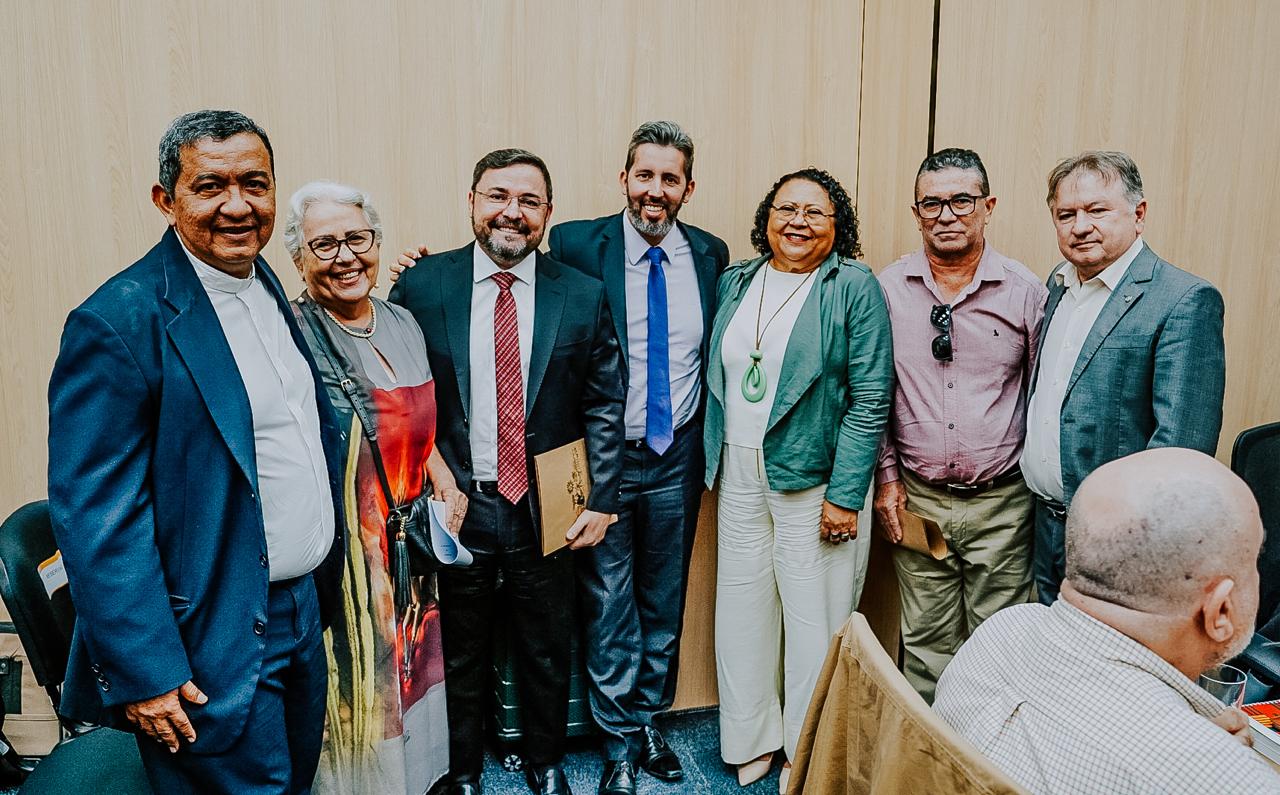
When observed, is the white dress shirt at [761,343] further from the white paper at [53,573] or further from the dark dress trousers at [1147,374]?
the white paper at [53,573]

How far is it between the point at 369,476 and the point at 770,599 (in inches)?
52.8

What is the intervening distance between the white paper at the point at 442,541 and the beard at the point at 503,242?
27.3 inches

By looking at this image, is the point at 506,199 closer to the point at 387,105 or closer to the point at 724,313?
the point at 387,105

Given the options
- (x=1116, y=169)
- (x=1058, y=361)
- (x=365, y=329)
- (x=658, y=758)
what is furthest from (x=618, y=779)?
(x=1116, y=169)

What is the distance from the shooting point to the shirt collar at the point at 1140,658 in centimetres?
130

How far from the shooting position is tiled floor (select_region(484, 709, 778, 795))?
3.00 meters

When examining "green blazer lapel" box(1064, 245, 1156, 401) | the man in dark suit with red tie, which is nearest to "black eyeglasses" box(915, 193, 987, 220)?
"green blazer lapel" box(1064, 245, 1156, 401)

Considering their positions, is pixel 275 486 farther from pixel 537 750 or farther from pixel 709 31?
pixel 709 31

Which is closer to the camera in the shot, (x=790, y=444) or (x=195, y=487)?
(x=195, y=487)

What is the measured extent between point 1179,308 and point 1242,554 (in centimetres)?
125

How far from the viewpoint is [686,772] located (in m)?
3.10

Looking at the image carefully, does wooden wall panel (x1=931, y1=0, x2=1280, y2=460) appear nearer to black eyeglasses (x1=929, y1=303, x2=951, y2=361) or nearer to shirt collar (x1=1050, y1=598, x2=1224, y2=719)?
black eyeglasses (x1=929, y1=303, x2=951, y2=361)

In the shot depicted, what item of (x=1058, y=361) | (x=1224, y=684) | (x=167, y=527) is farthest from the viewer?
(x=1058, y=361)

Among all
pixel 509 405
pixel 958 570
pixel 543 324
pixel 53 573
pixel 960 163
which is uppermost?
pixel 960 163
